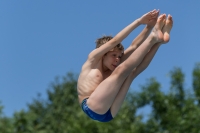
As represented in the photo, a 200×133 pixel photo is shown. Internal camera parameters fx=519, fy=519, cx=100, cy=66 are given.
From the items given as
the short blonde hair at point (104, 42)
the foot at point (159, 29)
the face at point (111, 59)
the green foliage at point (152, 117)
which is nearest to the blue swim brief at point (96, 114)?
the face at point (111, 59)

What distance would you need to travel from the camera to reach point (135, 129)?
18.7 m

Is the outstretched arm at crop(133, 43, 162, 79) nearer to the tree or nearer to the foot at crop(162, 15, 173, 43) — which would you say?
the foot at crop(162, 15, 173, 43)

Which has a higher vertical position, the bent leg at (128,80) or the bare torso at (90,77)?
the bare torso at (90,77)

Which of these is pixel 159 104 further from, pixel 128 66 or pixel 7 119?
pixel 128 66

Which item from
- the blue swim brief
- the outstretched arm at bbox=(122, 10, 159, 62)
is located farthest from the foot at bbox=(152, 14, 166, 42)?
the blue swim brief

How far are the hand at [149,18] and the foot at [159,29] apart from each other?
0.41 feet

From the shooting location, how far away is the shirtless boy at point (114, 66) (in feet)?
20.1

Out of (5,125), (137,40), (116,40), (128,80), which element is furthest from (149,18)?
(5,125)

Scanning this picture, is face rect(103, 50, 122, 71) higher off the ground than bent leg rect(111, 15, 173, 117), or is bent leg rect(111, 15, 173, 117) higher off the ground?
face rect(103, 50, 122, 71)

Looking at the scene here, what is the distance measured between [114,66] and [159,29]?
749mm

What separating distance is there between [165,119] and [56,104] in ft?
40.6

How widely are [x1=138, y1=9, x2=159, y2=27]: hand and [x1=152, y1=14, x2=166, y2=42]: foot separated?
0.41ft

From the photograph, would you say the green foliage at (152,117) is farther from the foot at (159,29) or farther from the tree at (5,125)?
the foot at (159,29)

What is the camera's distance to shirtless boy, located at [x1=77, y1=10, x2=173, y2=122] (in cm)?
612
